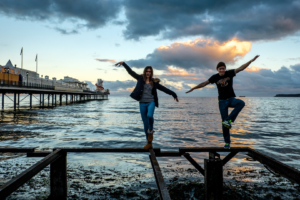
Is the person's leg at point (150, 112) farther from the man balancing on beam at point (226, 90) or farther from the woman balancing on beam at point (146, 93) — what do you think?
the man balancing on beam at point (226, 90)

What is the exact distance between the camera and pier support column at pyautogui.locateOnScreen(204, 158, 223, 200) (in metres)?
3.83

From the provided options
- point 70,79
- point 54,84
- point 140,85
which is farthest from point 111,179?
point 70,79

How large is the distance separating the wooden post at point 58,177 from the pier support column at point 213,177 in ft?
10.7

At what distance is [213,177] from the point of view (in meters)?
3.89

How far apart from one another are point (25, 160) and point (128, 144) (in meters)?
6.23

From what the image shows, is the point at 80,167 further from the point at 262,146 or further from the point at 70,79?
the point at 70,79

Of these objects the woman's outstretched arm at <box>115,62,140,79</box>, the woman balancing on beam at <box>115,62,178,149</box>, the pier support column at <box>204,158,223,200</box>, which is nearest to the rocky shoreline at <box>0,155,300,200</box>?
the pier support column at <box>204,158,223,200</box>

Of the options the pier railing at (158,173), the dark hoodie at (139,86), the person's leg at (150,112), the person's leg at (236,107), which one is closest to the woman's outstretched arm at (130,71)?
the dark hoodie at (139,86)

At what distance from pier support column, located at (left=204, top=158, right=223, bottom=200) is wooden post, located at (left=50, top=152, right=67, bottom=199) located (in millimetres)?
3271

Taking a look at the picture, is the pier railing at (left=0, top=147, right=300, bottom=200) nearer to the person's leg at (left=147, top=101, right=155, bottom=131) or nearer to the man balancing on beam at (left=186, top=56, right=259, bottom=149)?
the person's leg at (left=147, top=101, right=155, bottom=131)

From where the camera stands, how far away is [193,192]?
6105 mm

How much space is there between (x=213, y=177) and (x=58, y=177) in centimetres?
355

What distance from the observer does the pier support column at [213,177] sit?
3835 millimetres

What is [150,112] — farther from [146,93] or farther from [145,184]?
[145,184]
